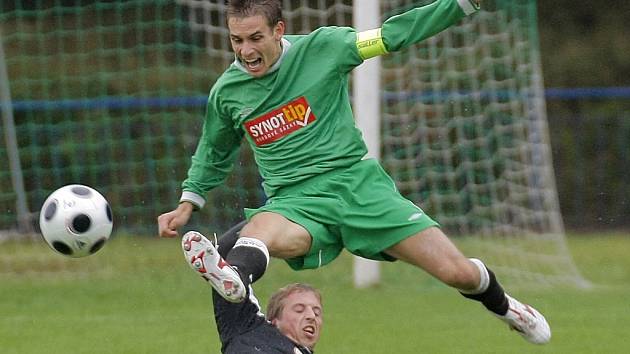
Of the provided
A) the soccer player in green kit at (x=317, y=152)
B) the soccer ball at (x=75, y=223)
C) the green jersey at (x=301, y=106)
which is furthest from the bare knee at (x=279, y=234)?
the soccer ball at (x=75, y=223)

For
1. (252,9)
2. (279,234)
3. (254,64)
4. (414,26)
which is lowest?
(279,234)

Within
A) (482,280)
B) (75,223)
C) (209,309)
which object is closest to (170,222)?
(75,223)

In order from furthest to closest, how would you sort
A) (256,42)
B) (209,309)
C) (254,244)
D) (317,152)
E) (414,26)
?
(209,309) < (317,152) < (256,42) < (414,26) < (254,244)

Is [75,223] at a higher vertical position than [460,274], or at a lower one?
higher

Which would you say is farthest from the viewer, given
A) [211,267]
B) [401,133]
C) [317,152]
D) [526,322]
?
[401,133]

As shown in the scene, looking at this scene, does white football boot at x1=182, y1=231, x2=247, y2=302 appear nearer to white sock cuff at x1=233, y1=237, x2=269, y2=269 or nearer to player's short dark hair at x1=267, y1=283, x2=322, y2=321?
white sock cuff at x1=233, y1=237, x2=269, y2=269

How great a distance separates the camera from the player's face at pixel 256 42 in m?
5.88

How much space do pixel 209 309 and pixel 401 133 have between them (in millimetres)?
2977

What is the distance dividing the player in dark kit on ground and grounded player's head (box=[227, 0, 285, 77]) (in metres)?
1.01

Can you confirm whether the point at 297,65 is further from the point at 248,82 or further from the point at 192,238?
the point at 192,238

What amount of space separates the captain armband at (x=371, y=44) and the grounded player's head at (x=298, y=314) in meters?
1.07

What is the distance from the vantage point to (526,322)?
6.37 m

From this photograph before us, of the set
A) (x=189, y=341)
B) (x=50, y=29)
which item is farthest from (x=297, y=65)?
(x=50, y=29)

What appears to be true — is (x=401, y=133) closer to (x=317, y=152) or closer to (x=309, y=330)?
(x=317, y=152)
